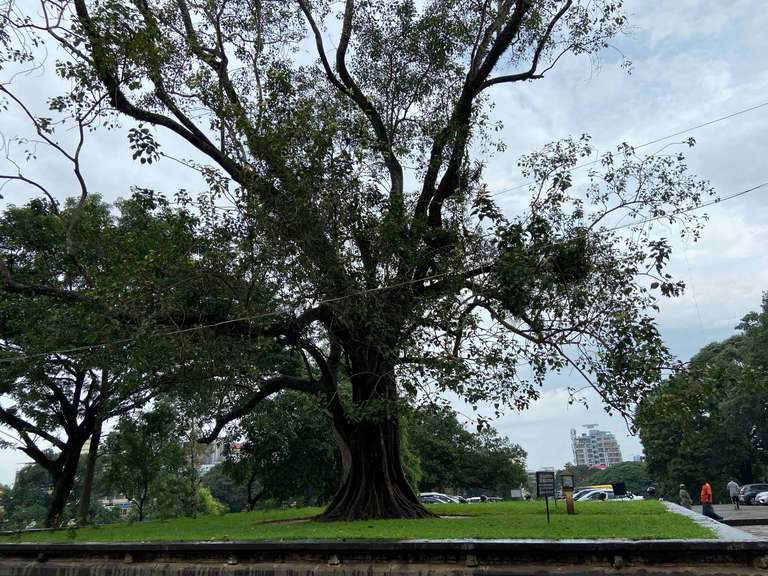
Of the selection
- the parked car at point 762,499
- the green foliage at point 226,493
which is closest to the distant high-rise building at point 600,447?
the green foliage at point 226,493

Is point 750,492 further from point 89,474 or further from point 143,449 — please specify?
point 89,474

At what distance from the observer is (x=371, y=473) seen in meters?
13.5

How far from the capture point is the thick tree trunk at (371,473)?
13078mm

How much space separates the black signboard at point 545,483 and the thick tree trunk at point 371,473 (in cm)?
312

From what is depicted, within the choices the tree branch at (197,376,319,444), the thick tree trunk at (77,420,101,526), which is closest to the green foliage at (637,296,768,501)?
the tree branch at (197,376,319,444)

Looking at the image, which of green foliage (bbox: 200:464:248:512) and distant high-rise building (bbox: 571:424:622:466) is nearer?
green foliage (bbox: 200:464:248:512)

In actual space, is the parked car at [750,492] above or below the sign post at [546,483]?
below

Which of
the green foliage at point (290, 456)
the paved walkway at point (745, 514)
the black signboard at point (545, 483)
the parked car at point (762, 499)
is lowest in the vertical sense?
the paved walkway at point (745, 514)

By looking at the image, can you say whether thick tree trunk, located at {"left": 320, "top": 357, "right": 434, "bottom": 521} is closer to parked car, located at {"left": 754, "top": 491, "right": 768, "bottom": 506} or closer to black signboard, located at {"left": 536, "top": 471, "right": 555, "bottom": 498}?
black signboard, located at {"left": 536, "top": 471, "right": 555, "bottom": 498}

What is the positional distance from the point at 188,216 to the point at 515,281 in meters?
6.22

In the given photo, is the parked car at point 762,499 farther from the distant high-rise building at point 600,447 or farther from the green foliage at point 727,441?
the distant high-rise building at point 600,447

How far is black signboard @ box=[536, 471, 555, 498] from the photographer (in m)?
11.3

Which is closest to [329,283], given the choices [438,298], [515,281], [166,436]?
[438,298]

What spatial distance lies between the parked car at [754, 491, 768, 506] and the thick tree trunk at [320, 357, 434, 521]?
71.2 feet
